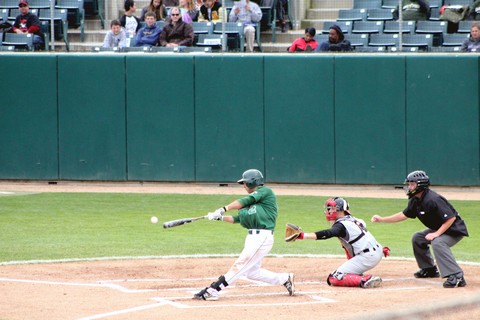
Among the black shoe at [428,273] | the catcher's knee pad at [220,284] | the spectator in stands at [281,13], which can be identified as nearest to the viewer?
the catcher's knee pad at [220,284]

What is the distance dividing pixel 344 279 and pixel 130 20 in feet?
41.2

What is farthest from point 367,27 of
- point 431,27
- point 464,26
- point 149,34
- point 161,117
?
point 161,117

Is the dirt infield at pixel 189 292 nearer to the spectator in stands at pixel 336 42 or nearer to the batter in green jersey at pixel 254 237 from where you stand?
the batter in green jersey at pixel 254 237

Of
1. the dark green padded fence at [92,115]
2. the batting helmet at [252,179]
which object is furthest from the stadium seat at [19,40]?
the batting helmet at [252,179]

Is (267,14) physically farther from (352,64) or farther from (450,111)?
(450,111)

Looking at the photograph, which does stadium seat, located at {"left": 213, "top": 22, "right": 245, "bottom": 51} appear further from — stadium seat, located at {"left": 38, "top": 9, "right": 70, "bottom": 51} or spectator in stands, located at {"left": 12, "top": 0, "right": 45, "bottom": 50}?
spectator in stands, located at {"left": 12, "top": 0, "right": 45, "bottom": 50}

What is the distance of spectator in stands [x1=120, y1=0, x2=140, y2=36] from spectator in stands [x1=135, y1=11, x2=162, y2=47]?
2.18ft

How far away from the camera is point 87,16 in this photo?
78.7ft

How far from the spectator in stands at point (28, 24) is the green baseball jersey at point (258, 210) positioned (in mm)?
12593

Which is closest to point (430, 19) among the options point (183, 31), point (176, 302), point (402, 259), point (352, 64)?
point (352, 64)

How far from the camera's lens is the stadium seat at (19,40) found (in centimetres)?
2188

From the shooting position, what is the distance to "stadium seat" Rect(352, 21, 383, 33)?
20984mm

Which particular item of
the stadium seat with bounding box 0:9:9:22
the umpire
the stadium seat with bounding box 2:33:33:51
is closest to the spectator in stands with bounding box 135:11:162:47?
the stadium seat with bounding box 2:33:33:51

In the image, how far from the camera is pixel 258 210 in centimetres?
1041
